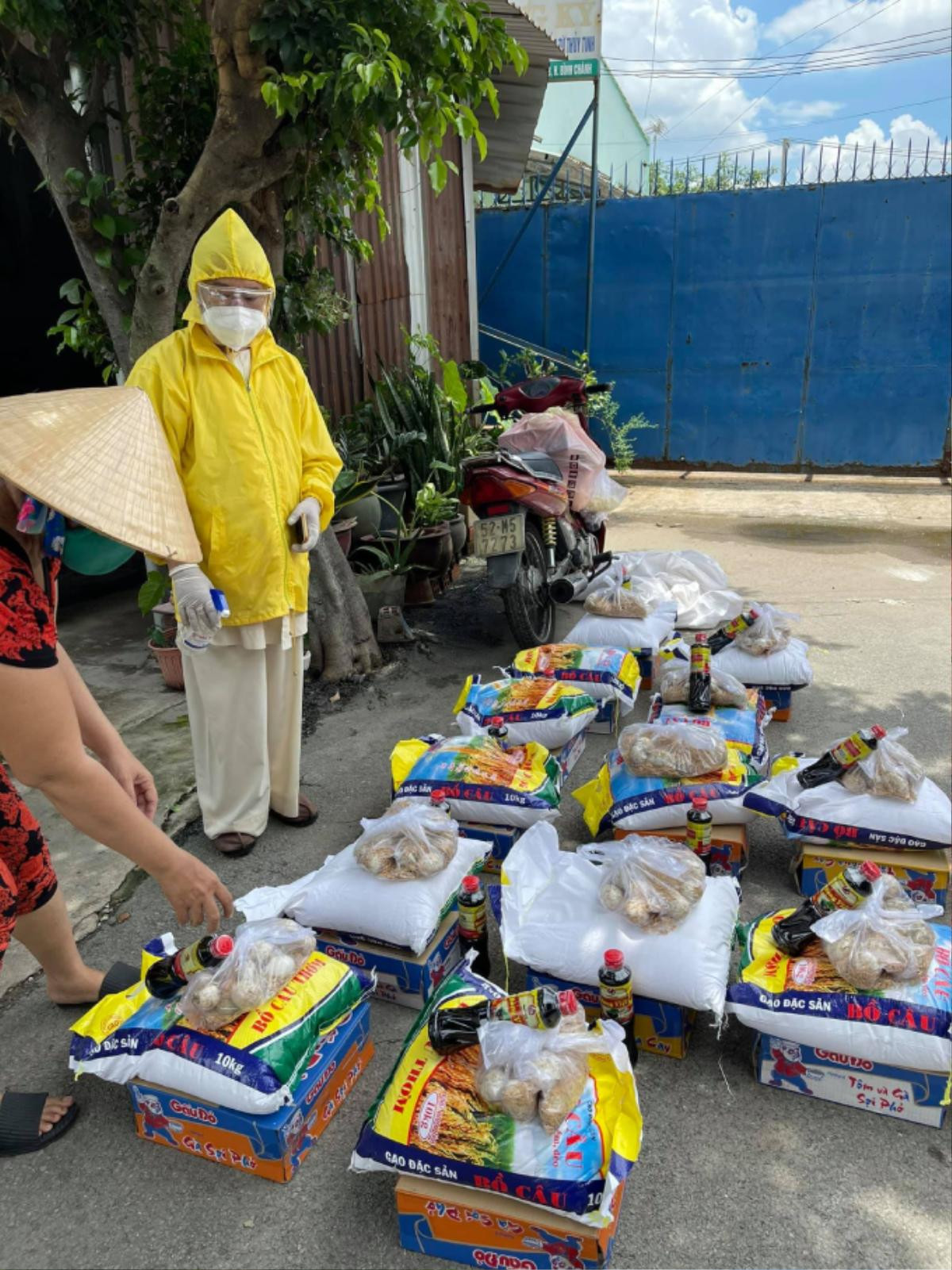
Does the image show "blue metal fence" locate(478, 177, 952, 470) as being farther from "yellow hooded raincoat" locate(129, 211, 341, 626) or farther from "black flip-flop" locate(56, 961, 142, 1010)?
"black flip-flop" locate(56, 961, 142, 1010)

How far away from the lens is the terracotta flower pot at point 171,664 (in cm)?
448

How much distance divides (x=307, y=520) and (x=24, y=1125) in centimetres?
185

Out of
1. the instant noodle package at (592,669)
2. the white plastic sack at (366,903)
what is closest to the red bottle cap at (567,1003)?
the white plastic sack at (366,903)

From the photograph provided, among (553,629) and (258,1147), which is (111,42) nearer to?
(553,629)

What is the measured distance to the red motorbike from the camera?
4.70 metres

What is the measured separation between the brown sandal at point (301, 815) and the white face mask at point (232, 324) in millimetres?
1635

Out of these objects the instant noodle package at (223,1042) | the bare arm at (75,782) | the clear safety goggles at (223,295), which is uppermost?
the clear safety goggles at (223,295)

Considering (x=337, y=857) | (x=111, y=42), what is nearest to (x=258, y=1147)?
(x=337, y=857)

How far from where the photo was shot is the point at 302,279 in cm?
456

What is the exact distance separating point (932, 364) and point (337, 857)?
8.60 meters

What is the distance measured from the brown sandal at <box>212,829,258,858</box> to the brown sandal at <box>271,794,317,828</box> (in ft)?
0.61

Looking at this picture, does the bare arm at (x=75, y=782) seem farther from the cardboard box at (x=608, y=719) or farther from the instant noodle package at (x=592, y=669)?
the cardboard box at (x=608, y=719)

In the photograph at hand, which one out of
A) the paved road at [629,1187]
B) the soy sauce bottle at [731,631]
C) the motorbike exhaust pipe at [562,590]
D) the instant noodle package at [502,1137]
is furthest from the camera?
the motorbike exhaust pipe at [562,590]

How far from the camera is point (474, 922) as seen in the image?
236cm
